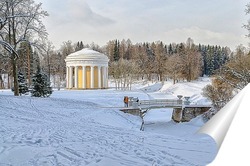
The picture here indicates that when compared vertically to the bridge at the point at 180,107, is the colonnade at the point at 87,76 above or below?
above

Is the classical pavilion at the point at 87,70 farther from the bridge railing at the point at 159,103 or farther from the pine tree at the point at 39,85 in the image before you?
the bridge railing at the point at 159,103

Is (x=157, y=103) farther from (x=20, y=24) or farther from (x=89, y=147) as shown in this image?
(x=89, y=147)

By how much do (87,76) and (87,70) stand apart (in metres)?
1.01

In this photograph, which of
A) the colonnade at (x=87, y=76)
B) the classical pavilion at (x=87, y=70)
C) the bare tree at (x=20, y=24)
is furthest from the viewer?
the colonnade at (x=87, y=76)

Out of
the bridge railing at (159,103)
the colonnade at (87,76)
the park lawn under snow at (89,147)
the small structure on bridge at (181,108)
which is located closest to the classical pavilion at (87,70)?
the colonnade at (87,76)

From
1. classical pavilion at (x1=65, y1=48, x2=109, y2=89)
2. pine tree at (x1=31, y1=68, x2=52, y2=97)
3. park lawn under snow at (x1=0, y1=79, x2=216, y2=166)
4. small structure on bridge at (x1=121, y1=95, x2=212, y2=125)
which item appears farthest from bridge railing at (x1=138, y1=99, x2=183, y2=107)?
classical pavilion at (x1=65, y1=48, x2=109, y2=89)

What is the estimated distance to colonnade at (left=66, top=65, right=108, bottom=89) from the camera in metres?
45.2

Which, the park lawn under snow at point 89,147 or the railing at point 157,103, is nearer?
the park lawn under snow at point 89,147

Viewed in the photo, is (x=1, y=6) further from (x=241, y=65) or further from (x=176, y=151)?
(x=241, y=65)

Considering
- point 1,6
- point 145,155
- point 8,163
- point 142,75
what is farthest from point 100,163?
point 142,75

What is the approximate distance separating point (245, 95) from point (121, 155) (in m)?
5.33

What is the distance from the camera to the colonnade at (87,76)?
45.2 m

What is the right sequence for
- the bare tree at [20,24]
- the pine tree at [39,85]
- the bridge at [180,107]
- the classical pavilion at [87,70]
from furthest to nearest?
1. the classical pavilion at [87,70]
2. the pine tree at [39,85]
3. the bridge at [180,107]
4. the bare tree at [20,24]

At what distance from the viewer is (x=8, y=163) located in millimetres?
6836
